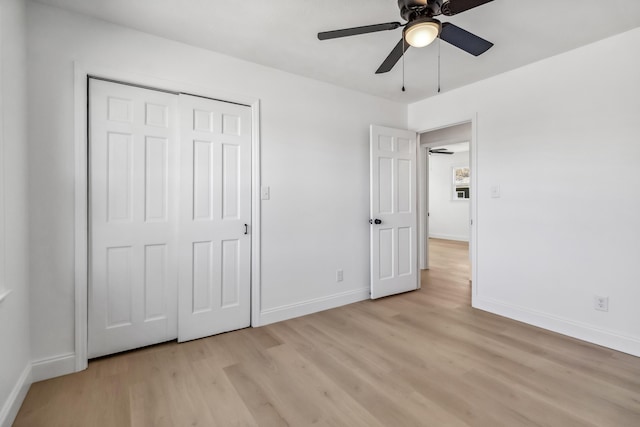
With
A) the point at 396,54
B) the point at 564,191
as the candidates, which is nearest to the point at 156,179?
the point at 396,54

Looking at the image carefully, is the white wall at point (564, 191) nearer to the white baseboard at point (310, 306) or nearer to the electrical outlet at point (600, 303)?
the electrical outlet at point (600, 303)

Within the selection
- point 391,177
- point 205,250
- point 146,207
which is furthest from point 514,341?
point 146,207

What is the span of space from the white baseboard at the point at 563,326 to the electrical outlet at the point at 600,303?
0.56 feet

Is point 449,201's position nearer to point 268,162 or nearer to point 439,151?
point 439,151

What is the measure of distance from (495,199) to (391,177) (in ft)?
3.78

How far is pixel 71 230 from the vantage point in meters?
2.05

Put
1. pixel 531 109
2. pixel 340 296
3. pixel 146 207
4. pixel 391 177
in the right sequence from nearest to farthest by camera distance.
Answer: pixel 146 207 → pixel 531 109 → pixel 340 296 → pixel 391 177

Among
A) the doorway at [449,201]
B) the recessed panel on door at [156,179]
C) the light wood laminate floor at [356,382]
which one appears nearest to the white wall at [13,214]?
the light wood laminate floor at [356,382]

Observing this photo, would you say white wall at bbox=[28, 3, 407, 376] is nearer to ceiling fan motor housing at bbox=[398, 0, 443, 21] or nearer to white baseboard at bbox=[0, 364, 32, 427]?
white baseboard at bbox=[0, 364, 32, 427]

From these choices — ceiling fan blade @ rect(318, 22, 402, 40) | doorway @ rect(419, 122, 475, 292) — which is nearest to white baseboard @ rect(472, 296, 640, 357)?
ceiling fan blade @ rect(318, 22, 402, 40)

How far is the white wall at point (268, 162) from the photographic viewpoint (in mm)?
1976

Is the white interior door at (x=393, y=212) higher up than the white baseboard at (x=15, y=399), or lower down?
higher up

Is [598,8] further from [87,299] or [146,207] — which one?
[87,299]

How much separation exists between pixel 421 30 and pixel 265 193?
183 cm
